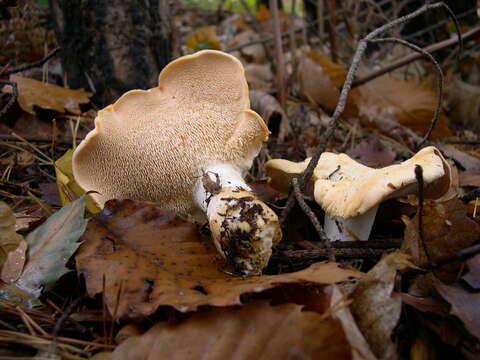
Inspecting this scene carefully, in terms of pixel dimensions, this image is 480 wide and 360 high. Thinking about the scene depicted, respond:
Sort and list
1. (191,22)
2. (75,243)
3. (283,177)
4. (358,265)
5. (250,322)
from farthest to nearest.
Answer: (191,22), (283,177), (358,265), (75,243), (250,322)

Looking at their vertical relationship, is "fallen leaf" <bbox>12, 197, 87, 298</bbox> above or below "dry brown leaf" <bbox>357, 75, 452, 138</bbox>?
above

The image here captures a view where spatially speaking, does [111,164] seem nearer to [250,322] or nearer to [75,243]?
[75,243]

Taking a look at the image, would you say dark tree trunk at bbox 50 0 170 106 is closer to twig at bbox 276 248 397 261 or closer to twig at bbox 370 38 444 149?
twig at bbox 370 38 444 149

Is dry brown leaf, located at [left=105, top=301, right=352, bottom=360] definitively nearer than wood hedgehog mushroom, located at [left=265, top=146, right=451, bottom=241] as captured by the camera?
Yes

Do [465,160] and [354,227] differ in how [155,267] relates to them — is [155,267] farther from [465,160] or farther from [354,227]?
[465,160]

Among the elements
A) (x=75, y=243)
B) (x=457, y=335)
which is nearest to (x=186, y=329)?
(x=75, y=243)

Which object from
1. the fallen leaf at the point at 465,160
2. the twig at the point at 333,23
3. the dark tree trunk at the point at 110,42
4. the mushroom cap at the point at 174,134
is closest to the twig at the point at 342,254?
the mushroom cap at the point at 174,134

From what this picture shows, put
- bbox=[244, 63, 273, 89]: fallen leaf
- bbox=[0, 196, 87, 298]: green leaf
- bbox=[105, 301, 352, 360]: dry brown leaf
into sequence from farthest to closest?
bbox=[244, 63, 273, 89]: fallen leaf < bbox=[0, 196, 87, 298]: green leaf < bbox=[105, 301, 352, 360]: dry brown leaf

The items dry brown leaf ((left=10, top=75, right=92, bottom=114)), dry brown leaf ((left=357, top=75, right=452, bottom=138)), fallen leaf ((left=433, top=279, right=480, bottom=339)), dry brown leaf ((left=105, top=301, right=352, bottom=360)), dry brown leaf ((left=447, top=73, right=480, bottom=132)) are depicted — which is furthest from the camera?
dry brown leaf ((left=447, top=73, right=480, bottom=132))

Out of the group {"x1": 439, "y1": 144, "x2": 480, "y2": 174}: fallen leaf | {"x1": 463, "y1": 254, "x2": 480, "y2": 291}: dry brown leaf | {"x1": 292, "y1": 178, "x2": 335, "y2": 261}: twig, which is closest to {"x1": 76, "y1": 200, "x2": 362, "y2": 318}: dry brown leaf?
{"x1": 292, "y1": 178, "x2": 335, "y2": 261}: twig
